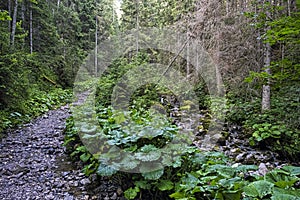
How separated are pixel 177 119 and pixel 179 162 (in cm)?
510

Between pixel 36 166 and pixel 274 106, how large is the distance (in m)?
6.00

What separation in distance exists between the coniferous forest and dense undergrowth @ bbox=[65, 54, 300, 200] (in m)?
0.01

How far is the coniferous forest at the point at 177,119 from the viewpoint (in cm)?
243

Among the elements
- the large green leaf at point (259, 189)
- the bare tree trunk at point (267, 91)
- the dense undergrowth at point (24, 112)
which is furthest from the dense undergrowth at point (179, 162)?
the dense undergrowth at point (24, 112)

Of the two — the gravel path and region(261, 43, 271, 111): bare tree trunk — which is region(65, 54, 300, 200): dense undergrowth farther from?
region(261, 43, 271, 111): bare tree trunk

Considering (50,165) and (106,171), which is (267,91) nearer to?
(106,171)

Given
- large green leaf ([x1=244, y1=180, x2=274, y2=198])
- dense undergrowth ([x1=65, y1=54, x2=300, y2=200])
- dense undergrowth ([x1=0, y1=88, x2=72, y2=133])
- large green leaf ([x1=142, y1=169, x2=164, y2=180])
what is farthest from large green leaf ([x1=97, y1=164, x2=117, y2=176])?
dense undergrowth ([x1=0, y1=88, x2=72, y2=133])

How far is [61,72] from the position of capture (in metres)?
16.4

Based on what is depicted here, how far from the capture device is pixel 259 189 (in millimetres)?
1420

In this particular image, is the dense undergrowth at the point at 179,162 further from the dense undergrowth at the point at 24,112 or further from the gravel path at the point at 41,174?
the dense undergrowth at the point at 24,112

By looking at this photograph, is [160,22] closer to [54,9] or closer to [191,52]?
[191,52]

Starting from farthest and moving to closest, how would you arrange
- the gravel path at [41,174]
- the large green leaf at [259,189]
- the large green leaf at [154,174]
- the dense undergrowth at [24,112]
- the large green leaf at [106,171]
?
the dense undergrowth at [24,112], the gravel path at [41,174], the large green leaf at [106,171], the large green leaf at [154,174], the large green leaf at [259,189]

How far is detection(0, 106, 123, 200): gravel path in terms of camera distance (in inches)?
116

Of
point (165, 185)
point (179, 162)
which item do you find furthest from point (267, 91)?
point (165, 185)
